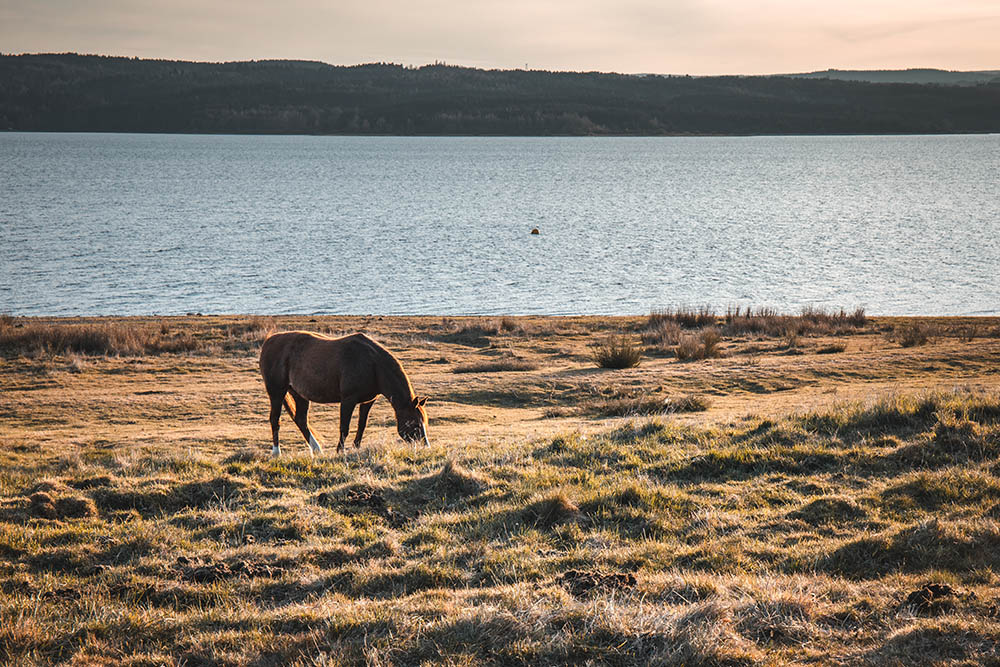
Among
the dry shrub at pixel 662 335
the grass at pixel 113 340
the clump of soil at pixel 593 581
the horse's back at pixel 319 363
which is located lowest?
the grass at pixel 113 340

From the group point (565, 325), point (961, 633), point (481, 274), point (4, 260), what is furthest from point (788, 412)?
point (4, 260)

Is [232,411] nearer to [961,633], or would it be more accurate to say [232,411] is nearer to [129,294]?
[961,633]

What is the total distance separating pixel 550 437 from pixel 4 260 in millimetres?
59704

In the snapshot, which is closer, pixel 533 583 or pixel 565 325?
pixel 533 583

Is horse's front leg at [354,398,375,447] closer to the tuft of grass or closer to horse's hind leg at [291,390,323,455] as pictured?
horse's hind leg at [291,390,323,455]

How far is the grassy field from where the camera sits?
635cm

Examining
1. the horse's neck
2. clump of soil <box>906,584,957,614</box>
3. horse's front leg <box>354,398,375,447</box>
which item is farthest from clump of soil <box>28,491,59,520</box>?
clump of soil <box>906,584,957,614</box>

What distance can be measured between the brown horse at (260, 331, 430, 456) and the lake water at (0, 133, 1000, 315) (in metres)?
31.2

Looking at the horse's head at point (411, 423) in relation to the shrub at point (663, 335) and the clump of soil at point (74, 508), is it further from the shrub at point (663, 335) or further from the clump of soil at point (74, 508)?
the shrub at point (663, 335)

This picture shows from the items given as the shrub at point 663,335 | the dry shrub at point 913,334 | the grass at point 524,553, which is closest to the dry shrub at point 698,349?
the shrub at point 663,335

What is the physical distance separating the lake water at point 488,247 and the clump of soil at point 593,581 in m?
37.9

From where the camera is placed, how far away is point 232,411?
20469 mm

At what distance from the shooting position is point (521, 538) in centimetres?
905

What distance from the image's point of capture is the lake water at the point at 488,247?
49.2 meters
